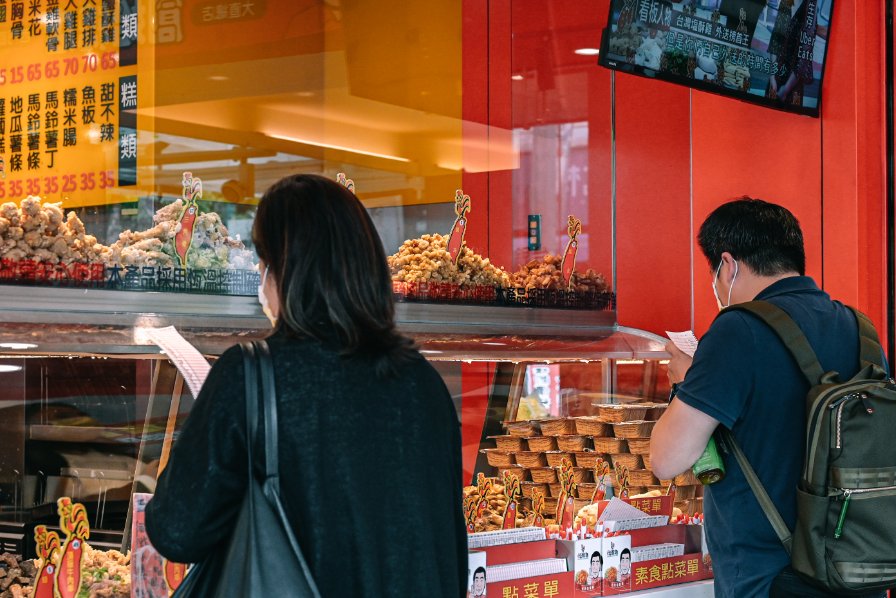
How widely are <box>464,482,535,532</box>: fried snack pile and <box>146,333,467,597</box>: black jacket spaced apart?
4.88 ft

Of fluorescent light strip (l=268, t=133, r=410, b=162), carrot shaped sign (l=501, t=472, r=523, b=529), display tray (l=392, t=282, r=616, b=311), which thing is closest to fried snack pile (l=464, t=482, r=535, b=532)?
carrot shaped sign (l=501, t=472, r=523, b=529)

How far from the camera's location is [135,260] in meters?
2.77

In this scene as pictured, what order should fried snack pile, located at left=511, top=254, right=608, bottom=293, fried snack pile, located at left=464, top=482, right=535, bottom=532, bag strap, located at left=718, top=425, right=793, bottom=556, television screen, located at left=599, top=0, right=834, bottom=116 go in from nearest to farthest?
1. bag strap, located at left=718, top=425, right=793, bottom=556
2. fried snack pile, located at left=464, top=482, right=535, bottom=532
3. television screen, located at left=599, top=0, right=834, bottom=116
4. fried snack pile, located at left=511, top=254, right=608, bottom=293

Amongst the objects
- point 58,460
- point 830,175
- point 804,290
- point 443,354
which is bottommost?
point 58,460

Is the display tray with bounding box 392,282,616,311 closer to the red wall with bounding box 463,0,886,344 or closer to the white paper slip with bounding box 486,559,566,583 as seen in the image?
the red wall with bounding box 463,0,886,344

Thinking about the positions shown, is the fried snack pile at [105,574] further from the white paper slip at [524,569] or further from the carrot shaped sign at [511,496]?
the carrot shaped sign at [511,496]

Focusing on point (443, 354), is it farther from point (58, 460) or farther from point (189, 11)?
point (189, 11)

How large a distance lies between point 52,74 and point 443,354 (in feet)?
13.5

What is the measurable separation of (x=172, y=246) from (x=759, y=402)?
5.43 ft

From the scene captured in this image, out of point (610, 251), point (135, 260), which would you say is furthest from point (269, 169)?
point (135, 260)

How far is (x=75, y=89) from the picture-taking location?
611 cm

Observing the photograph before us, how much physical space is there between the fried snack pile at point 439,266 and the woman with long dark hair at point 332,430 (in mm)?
1795

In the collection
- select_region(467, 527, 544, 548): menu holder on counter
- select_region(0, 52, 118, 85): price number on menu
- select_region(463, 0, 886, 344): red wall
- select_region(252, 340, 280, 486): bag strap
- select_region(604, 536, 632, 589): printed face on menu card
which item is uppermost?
select_region(0, 52, 118, 85): price number on menu

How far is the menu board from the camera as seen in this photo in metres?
6.07
